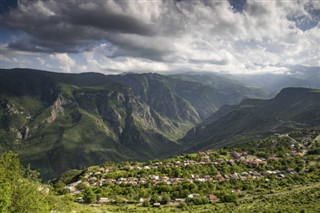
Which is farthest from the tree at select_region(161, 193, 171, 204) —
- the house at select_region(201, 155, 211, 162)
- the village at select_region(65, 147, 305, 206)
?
the house at select_region(201, 155, 211, 162)

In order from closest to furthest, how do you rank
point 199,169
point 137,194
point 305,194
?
1. point 305,194
2. point 137,194
3. point 199,169

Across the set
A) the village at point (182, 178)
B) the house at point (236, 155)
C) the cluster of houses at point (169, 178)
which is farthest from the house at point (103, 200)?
the house at point (236, 155)

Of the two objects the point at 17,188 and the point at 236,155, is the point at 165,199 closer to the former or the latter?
the point at 17,188

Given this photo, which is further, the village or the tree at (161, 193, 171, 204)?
the village

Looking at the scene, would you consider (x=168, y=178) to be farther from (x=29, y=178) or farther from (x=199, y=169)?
(x=29, y=178)

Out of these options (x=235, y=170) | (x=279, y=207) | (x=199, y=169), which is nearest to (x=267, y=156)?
(x=235, y=170)

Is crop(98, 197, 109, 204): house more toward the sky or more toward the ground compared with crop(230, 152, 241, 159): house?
more toward the ground

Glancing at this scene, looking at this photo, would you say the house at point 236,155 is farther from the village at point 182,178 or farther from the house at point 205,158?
the house at point 205,158

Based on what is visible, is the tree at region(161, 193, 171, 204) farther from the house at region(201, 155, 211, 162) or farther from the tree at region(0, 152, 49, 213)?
the house at region(201, 155, 211, 162)

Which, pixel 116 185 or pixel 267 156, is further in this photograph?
pixel 267 156

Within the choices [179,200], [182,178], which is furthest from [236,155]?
[179,200]

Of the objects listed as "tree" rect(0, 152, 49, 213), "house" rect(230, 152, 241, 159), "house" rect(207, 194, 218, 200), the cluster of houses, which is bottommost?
the cluster of houses
